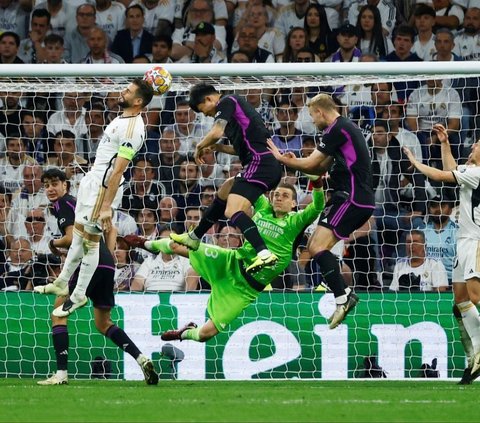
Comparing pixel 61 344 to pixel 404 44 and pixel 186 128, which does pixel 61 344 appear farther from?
pixel 404 44

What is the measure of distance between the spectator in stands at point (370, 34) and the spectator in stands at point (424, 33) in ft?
1.43

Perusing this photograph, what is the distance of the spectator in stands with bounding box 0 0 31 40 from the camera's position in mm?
19422

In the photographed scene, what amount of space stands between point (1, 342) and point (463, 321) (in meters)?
5.54

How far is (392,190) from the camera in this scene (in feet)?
51.0

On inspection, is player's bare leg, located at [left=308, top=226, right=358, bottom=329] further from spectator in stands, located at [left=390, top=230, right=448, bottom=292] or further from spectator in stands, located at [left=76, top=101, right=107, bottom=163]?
spectator in stands, located at [left=76, top=101, right=107, bottom=163]

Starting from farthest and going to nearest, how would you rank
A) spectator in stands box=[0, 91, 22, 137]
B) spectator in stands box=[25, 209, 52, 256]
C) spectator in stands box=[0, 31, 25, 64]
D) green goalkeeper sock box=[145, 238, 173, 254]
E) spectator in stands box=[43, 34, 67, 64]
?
spectator in stands box=[0, 31, 25, 64] < spectator in stands box=[43, 34, 67, 64] < spectator in stands box=[0, 91, 22, 137] < spectator in stands box=[25, 209, 52, 256] < green goalkeeper sock box=[145, 238, 173, 254]

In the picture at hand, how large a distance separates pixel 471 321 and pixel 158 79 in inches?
161

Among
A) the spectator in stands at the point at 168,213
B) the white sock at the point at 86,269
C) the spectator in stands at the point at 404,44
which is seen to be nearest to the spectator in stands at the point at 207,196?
the spectator in stands at the point at 168,213

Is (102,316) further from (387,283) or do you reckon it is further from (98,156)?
(387,283)

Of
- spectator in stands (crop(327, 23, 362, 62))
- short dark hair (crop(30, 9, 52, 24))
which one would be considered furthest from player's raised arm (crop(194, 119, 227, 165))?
short dark hair (crop(30, 9, 52, 24))

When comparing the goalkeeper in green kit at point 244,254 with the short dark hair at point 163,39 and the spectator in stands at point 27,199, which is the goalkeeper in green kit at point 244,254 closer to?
the spectator in stands at point 27,199

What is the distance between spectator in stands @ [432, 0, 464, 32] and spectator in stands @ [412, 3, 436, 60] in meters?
0.23

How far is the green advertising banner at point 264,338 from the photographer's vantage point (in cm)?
1409

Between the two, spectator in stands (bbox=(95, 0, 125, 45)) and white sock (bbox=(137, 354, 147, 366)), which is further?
spectator in stands (bbox=(95, 0, 125, 45))
